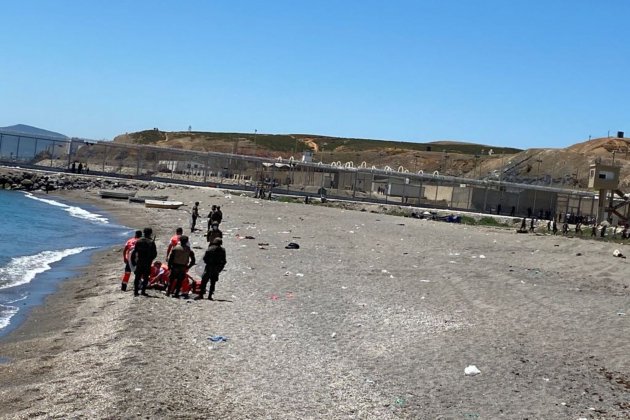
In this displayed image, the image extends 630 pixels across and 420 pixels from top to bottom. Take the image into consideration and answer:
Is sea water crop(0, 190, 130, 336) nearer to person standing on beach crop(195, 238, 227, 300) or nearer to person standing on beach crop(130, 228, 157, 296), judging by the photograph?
person standing on beach crop(130, 228, 157, 296)

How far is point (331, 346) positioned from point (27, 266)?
1354 cm

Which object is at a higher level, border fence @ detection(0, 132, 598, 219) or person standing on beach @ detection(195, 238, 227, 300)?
border fence @ detection(0, 132, 598, 219)

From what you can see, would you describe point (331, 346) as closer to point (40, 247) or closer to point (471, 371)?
point (471, 371)

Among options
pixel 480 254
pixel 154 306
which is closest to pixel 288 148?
pixel 480 254

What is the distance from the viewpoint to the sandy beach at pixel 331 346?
27.1 feet

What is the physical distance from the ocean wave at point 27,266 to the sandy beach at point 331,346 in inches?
50.4

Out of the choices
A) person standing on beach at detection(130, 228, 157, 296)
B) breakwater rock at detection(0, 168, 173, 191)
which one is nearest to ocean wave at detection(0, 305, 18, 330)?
person standing on beach at detection(130, 228, 157, 296)

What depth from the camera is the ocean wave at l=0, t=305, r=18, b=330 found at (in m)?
13.5

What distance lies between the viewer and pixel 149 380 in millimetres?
8727

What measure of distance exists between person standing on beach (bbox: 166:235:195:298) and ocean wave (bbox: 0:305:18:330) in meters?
3.01

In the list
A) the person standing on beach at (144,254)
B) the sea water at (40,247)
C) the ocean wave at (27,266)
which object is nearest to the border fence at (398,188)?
the sea water at (40,247)

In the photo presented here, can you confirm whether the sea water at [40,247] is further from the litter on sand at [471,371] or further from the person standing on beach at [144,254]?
the litter on sand at [471,371]

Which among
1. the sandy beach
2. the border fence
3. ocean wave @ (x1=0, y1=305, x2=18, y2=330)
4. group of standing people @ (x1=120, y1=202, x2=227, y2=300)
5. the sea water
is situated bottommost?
the sea water

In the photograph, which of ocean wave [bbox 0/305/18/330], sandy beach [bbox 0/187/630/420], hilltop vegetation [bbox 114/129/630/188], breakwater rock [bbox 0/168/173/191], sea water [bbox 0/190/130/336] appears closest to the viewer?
sandy beach [bbox 0/187/630/420]
